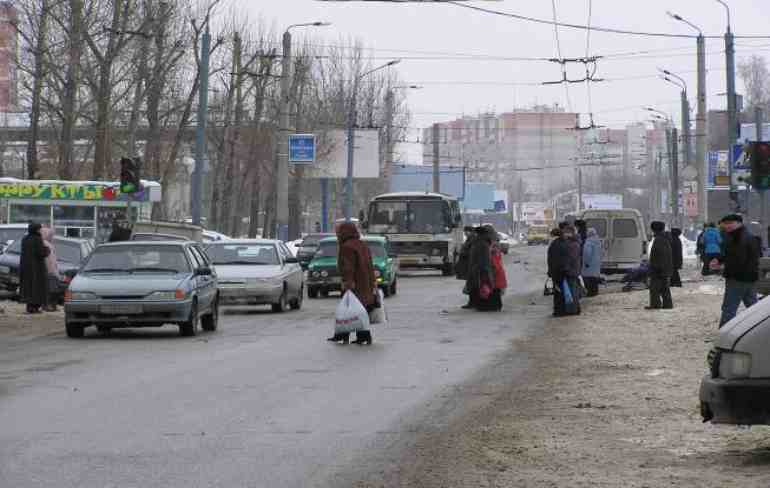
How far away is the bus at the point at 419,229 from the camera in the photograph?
5366 centimetres

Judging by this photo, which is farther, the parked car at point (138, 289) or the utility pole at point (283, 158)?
the utility pole at point (283, 158)

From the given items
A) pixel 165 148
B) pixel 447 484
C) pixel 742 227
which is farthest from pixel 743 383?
pixel 165 148

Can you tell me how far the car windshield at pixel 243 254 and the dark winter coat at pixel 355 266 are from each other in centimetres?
1020

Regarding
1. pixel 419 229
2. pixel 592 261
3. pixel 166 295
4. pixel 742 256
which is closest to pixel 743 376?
pixel 742 256

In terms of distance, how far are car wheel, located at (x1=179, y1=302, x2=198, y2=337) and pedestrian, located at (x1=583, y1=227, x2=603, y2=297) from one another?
43.0ft

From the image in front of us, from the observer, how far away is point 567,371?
1711cm

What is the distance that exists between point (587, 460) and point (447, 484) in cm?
143

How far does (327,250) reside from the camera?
38.6m

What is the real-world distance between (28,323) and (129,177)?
251 inches

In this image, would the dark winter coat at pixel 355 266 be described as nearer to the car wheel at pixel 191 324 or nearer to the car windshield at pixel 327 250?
the car wheel at pixel 191 324

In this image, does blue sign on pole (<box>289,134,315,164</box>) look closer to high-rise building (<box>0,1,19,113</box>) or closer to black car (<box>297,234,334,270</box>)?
black car (<box>297,234,334,270</box>)

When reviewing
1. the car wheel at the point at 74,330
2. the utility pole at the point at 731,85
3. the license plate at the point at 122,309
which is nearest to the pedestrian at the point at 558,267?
the license plate at the point at 122,309

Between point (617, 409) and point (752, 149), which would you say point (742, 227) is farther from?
point (617, 409)

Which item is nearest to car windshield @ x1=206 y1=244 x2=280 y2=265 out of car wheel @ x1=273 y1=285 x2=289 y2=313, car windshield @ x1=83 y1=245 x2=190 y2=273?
car wheel @ x1=273 y1=285 x2=289 y2=313
